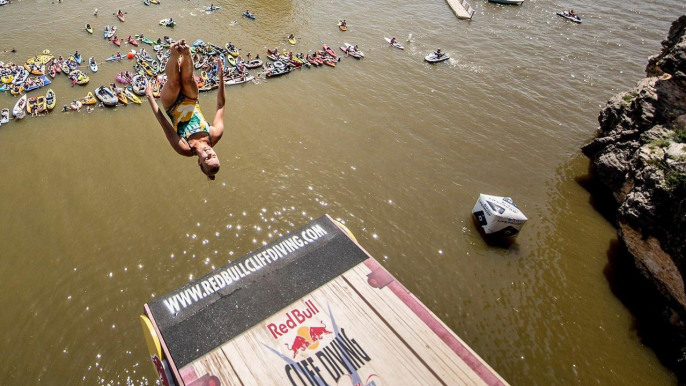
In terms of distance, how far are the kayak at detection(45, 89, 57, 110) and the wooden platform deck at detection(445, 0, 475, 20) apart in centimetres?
4420

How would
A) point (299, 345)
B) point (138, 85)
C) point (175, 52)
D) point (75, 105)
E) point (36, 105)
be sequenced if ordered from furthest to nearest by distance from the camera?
1. point (138, 85)
2. point (75, 105)
3. point (36, 105)
4. point (299, 345)
5. point (175, 52)

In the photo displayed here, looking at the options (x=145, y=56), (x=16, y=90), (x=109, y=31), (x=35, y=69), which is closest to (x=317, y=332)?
(x=16, y=90)

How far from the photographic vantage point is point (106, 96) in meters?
28.8

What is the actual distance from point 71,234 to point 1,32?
33339 millimetres

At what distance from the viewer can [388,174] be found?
24.5 m

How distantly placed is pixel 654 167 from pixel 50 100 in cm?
4103

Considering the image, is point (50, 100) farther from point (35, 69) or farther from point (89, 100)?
point (35, 69)

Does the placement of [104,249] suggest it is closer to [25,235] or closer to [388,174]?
[25,235]

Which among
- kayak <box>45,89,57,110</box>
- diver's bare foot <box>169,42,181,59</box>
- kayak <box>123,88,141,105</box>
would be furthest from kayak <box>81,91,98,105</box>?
diver's bare foot <box>169,42,181,59</box>

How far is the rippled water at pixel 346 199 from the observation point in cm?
1653

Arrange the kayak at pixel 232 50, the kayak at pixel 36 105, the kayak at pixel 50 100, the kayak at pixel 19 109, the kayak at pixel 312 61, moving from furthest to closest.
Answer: the kayak at pixel 232 50 → the kayak at pixel 312 61 → the kayak at pixel 50 100 → the kayak at pixel 36 105 → the kayak at pixel 19 109

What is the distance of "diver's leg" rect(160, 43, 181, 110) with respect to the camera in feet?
28.0

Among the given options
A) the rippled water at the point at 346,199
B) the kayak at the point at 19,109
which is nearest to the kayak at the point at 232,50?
the rippled water at the point at 346,199

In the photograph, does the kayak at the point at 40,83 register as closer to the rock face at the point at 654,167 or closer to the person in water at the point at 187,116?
the person in water at the point at 187,116
